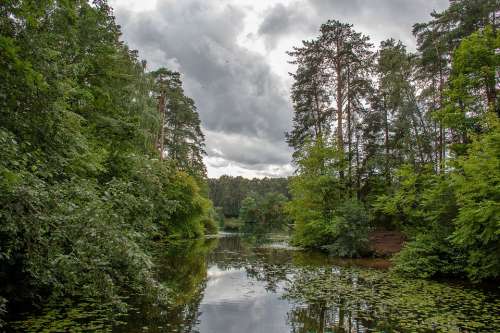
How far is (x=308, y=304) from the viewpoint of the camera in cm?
912

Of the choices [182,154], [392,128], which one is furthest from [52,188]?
[182,154]

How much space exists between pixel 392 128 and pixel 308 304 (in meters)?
17.8

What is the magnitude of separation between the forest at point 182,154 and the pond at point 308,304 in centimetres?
64

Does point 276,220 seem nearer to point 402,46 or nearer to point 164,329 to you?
point 402,46

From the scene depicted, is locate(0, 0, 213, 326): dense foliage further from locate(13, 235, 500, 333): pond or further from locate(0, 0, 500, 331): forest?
locate(13, 235, 500, 333): pond

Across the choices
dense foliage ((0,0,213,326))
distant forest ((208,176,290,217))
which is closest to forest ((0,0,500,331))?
dense foliage ((0,0,213,326))

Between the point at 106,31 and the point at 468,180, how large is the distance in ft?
Answer: 43.4

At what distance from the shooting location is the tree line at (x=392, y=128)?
561 inches

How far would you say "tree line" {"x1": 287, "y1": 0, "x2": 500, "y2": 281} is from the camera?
14242 mm

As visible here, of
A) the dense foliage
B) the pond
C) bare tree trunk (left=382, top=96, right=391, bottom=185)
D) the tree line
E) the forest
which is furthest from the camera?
bare tree trunk (left=382, top=96, right=391, bottom=185)

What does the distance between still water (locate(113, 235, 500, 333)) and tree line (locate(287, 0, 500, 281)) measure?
2.84 meters

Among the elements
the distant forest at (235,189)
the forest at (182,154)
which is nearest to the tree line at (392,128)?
the forest at (182,154)

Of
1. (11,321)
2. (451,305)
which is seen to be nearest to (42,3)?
(11,321)

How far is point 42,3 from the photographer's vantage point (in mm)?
5961
